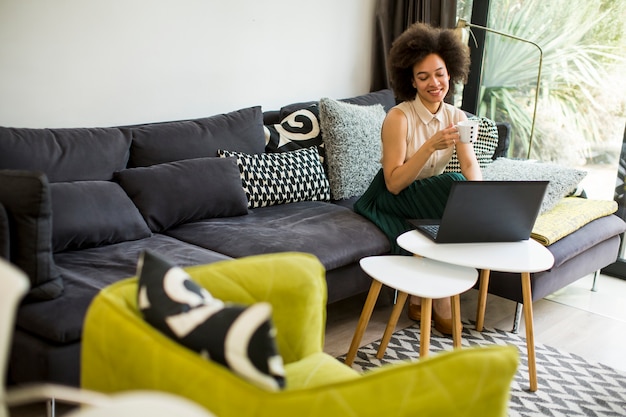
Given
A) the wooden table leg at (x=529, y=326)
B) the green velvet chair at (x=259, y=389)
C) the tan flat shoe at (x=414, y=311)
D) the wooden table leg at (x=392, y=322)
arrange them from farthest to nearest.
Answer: the tan flat shoe at (x=414, y=311)
the wooden table leg at (x=529, y=326)
the wooden table leg at (x=392, y=322)
the green velvet chair at (x=259, y=389)

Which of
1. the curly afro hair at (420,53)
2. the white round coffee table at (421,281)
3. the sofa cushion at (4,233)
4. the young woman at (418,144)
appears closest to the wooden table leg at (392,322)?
the white round coffee table at (421,281)

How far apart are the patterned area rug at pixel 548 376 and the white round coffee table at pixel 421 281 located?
0.24 m

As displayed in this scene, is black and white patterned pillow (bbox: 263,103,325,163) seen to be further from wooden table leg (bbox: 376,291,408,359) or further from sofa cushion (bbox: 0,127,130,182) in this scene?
wooden table leg (bbox: 376,291,408,359)

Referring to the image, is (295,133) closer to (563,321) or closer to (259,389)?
(563,321)

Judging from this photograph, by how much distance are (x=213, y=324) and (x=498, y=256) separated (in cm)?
136

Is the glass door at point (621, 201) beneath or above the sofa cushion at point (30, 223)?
beneath

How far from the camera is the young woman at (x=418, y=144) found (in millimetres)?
2857

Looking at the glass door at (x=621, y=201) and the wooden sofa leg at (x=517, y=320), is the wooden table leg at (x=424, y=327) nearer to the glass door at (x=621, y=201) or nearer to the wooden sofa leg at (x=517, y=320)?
the wooden sofa leg at (x=517, y=320)

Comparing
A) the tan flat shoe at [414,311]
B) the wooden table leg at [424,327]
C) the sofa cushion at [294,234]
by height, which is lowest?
the tan flat shoe at [414,311]

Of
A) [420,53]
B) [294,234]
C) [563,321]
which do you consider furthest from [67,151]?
[563,321]

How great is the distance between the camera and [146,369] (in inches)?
46.0

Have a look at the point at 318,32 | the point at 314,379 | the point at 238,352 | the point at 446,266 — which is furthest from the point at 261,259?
the point at 318,32

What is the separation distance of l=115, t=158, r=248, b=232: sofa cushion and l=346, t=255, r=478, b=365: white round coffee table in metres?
0.80

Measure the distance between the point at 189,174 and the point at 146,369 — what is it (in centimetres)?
170
